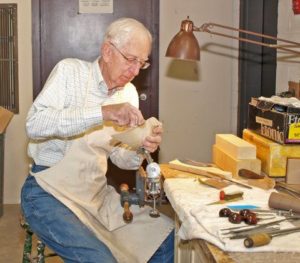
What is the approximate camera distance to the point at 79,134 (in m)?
1.89

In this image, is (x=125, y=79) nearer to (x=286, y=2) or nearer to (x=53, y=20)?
(x=286, y=2)

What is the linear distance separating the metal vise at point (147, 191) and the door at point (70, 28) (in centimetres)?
211

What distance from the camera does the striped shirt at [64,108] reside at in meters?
1.72

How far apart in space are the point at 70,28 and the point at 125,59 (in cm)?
217

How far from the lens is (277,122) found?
1987 mm

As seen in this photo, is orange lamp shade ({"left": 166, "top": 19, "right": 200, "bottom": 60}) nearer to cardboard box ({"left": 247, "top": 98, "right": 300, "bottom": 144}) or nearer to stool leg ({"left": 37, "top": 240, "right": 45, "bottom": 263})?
cardboard box ({"left": 247, "top": 98, "right": 300, "bottom": 144})

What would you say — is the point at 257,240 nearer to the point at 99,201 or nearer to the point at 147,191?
the point at 147,191

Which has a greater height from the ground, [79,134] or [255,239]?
[79,134]

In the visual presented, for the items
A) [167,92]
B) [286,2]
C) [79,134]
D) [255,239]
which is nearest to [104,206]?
[79,134]

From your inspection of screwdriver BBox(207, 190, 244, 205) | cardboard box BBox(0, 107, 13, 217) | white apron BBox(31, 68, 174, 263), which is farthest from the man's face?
cardboard box BBox(0, 107, 13, 217)

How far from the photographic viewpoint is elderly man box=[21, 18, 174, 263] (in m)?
1.72

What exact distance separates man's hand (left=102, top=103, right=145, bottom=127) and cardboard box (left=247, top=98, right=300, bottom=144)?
60 centimetres

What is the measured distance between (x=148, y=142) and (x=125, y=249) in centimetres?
44

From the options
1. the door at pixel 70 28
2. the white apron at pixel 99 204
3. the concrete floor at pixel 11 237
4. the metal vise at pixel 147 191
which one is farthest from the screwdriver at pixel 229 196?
the door at pixel 70 28
